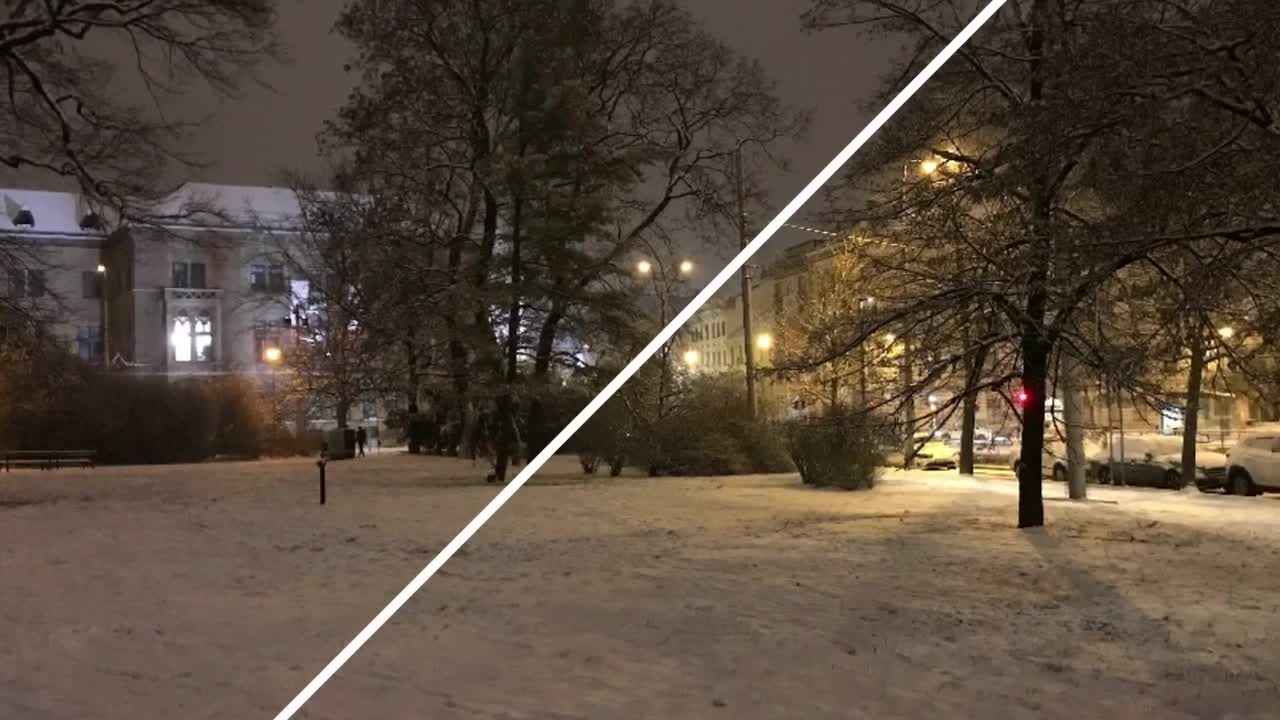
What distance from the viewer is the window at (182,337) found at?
7244 cm

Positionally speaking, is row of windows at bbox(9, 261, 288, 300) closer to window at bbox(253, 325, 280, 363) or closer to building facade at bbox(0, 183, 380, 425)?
building facade at bbox(0, 183, 380, 425)

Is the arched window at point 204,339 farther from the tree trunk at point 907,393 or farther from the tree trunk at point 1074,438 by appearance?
the tree trunk at point 907,393

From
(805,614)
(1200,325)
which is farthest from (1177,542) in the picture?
(805,614)

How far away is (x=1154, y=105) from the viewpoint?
8.73 metres

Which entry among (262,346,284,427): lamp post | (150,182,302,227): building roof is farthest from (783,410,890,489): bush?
(150,182,302,227): building roof

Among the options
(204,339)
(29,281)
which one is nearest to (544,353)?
(29,281)

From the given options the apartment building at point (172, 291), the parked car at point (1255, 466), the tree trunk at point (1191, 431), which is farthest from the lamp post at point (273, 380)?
the parked car at point (1255, 466)

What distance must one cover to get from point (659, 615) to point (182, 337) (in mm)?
70021

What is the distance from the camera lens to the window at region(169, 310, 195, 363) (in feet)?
238

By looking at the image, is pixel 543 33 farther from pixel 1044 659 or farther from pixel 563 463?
pixel 1044 659

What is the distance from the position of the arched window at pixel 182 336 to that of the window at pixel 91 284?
5.64 meters

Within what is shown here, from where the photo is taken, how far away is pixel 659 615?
9375 millimetres

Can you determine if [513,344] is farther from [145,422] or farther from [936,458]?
[145,422]

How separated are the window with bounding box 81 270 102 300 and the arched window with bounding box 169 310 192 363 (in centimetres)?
564
